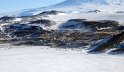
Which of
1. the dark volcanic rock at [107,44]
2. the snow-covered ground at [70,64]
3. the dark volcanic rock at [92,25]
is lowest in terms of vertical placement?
the dark volcanic rock at [92,25]

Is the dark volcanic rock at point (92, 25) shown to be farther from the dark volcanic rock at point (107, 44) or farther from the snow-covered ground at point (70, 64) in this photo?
the snow-covered ground at point (70, 64)

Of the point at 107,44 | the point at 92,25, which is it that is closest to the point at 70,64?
the point at 107,44

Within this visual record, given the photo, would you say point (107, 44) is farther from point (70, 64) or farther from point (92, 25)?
point (92, 25)

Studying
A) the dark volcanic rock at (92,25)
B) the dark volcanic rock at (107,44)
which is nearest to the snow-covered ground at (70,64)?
the dark volcanic rock at (107,44)

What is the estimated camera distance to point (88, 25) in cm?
4966

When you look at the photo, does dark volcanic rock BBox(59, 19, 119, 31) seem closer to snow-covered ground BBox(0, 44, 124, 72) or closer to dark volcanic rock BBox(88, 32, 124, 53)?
dark volcanic rock BBox(88, 32, 124, 53)

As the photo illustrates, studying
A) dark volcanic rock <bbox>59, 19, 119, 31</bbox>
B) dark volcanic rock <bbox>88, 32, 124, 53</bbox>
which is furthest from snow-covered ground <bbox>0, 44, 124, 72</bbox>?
dark volcanic rock <bbox>59, 19, 119, 31</bbox>

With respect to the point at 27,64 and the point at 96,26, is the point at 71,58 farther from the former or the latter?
the point at 96,26

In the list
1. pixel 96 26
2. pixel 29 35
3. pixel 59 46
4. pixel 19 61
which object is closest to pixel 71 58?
pixel 19 61

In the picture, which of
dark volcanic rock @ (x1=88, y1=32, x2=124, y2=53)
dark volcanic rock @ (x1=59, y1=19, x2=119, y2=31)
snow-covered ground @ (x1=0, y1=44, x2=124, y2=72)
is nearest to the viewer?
snow-covered ground @ (x1=0, y1=44, x2=124, y2=72)

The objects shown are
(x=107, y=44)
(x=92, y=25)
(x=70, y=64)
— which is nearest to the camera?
(x=70, y=64)

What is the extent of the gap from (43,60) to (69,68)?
402cm

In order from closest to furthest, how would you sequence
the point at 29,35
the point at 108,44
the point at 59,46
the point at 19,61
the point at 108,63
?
the point at 108,63 < the point at 19,61 < the point at 108,44 < the point at 59,46 < the point at 29,35

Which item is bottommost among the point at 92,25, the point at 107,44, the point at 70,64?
the point at 92,25
